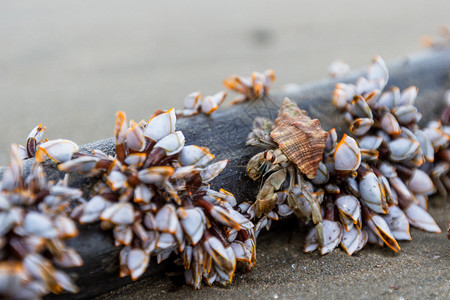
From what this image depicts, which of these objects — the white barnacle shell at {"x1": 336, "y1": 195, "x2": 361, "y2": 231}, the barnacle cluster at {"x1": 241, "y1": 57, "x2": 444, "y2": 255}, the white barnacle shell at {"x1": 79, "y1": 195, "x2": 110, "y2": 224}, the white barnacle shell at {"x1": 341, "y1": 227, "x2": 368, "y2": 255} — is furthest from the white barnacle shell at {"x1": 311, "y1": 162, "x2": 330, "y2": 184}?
the white barnacle shell at {"x1": 79, "y1": 195, "x2": 110, "y2": 224}

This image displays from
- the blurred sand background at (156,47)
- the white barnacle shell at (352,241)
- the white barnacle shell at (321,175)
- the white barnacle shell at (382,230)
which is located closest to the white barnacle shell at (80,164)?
the white barnacle shell at (321,175)

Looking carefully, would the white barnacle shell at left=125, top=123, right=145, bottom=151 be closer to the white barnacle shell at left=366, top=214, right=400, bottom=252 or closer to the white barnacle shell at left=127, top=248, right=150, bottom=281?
the white barnacle shell at left=127, top=248, right=150, bottom=281

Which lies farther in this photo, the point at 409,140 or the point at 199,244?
the point at 409,140

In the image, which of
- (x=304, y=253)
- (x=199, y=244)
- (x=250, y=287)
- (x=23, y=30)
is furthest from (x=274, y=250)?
(x=23, y=30)

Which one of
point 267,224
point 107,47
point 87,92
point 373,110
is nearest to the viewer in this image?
point 267,224

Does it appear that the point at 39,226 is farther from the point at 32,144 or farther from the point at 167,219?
the point at 32,144

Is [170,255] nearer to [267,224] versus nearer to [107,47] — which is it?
[267,224]

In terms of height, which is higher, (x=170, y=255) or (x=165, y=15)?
(x=165, y=15)
